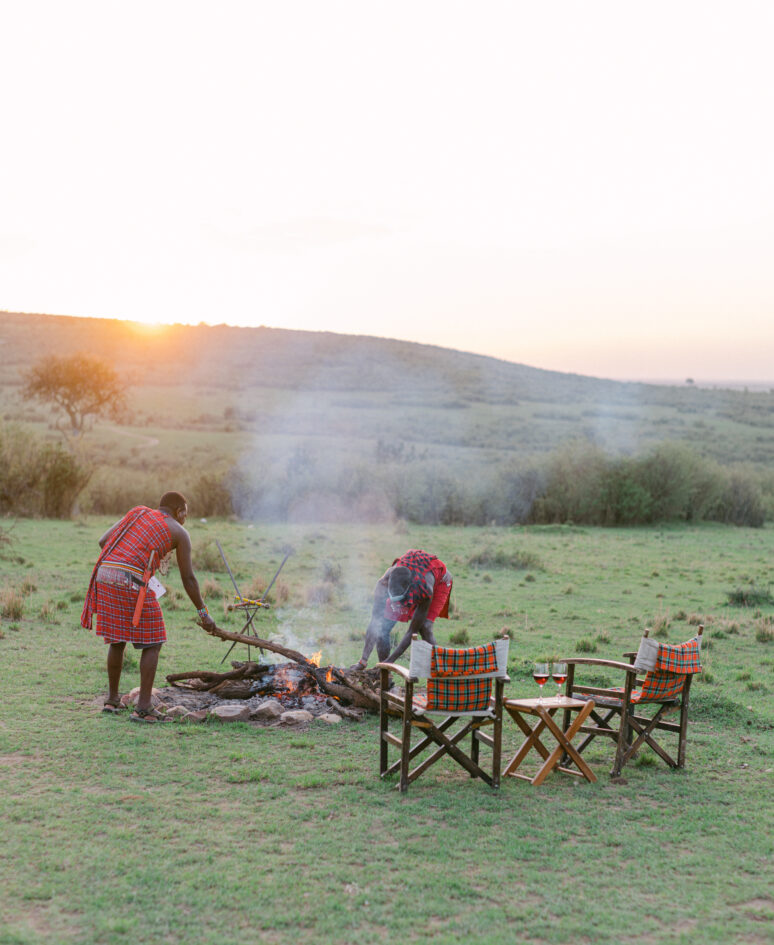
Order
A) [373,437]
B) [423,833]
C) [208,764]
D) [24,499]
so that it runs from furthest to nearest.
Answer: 1. [373,437]
2. [24,499]
3. [208,764]
4. [423,833]

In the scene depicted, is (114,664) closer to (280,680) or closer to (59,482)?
(280,680)

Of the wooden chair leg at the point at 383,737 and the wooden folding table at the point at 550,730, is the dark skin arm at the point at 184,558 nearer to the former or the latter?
the wooden chair leg at the point at 383,737

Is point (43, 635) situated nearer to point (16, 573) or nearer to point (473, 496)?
point (16, 573)

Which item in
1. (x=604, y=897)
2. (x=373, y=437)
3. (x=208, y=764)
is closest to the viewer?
(x=604, y=897)

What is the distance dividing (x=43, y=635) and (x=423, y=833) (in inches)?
299

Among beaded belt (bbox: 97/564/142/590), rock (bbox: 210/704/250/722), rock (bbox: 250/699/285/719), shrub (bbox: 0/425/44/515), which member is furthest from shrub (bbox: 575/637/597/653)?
shrub (bbox: 0/425/44/515)

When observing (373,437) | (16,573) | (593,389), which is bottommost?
(16,573)

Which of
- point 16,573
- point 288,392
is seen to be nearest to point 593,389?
point 288,392

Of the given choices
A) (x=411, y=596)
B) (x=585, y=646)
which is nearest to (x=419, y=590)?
(x=411, y=596)

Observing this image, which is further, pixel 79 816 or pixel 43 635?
pixel 43 635

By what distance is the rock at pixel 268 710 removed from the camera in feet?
27.8

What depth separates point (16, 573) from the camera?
16.7 meters

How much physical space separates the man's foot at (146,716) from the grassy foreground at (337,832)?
14cm

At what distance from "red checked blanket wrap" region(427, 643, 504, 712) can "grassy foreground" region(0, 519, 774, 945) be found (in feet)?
2.25
